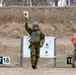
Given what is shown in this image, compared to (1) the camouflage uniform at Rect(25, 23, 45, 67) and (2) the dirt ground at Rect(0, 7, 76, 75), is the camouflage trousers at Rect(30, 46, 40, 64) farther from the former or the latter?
(2) the dirt ground at Rect(0, 7, 76, 75)

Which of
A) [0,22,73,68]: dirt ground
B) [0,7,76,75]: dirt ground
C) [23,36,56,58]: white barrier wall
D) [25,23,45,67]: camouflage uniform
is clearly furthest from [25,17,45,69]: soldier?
[0,7,76,75]: dirt ground

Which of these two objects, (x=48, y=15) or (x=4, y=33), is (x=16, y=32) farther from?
(x=48, y=15)

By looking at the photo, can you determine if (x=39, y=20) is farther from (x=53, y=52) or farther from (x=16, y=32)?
(x=53, y=52)

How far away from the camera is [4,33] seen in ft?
122

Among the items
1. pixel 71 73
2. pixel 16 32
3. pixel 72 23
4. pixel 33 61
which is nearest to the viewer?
pixel 71 73

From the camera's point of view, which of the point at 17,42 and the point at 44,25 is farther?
the point at 44,25

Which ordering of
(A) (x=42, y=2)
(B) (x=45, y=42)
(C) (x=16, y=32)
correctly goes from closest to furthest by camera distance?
(B) (x=45, y=42), (C) (x=16, y=32), (A) (x=42, y=2)

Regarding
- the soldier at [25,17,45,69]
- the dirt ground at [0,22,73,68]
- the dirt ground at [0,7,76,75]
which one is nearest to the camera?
the soldier at [25,17,45,69]

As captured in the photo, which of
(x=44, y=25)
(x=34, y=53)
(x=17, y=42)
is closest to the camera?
(x=34, y=53)

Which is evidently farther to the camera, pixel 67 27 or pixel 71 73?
pixel 67 27

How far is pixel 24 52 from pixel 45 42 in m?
1.00

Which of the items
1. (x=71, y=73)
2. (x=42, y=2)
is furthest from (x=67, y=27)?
(x=42, y=2)

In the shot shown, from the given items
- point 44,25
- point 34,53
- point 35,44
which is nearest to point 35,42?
point 35,44

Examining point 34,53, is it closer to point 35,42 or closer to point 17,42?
point 35,42
